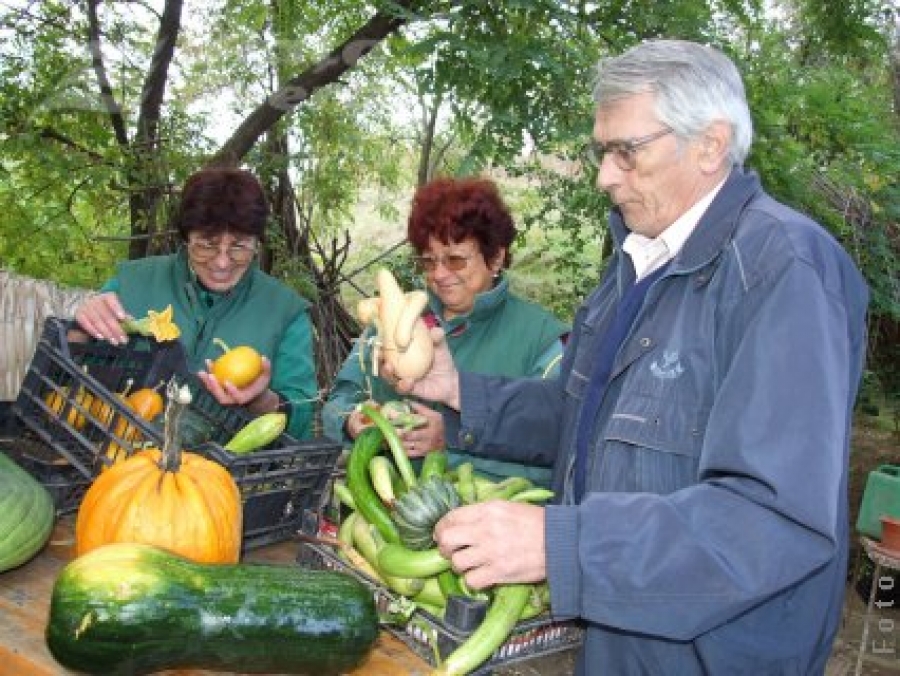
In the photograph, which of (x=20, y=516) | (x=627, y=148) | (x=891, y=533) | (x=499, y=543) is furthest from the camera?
(x=891, y=533)

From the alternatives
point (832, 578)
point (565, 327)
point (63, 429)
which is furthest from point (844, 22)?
point (63, 429)

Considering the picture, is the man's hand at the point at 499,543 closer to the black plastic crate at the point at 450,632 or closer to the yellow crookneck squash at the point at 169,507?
the black plastic crate at the point at 450,632

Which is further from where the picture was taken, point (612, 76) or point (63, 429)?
point (63, 429)

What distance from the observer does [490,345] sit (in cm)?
365

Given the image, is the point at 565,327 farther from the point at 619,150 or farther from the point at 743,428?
the point at 743,428

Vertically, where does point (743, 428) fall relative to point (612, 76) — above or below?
below

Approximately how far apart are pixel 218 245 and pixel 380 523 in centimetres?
191

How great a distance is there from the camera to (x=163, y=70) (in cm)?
759

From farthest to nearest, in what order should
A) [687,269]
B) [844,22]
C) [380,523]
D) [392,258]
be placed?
[392,258] → [844,22] → [380,523] → [687,269]

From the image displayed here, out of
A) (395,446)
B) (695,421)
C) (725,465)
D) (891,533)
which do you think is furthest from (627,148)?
(891,533)

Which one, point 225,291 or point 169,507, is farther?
point 225,291

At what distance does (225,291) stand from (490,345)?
1.13 metres

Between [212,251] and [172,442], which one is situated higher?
[212,251]

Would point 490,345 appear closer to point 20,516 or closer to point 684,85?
point 684,85
